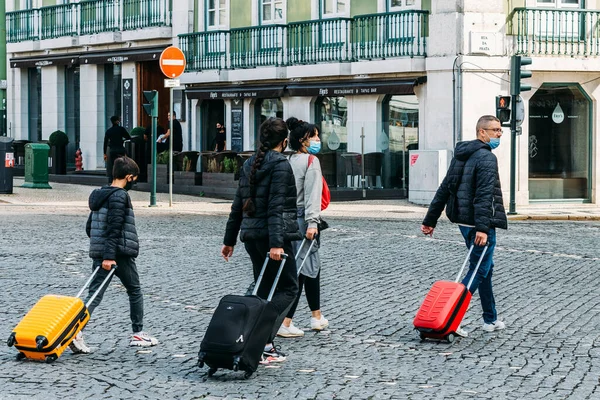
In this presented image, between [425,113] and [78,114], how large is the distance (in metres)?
15.8

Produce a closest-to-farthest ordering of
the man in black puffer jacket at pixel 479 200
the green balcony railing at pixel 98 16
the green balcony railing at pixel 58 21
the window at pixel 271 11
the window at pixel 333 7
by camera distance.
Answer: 1. the man in black puffer jacket at pixel 479 200
2. the window at pixel 333 7
3. the window at pixel 271 11
4. the green balcony railing at pixel 98 16
5. the green balcony railing at pixel 58 21

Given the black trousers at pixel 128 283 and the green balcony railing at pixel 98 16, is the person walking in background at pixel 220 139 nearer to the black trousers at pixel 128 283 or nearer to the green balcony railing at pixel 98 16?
the green balcony railing at pixel 98 16

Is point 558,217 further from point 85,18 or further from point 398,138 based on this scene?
point 85,18

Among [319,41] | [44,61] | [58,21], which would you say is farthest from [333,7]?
[44,61]

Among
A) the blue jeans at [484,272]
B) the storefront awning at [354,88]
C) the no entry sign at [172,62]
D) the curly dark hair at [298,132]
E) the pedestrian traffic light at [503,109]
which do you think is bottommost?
the blue jeans at [484,272]

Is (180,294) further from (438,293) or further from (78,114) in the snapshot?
(78,114)

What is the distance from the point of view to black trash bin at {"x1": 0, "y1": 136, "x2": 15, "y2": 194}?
96.3 ft

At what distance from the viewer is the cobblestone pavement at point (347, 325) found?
333 inches

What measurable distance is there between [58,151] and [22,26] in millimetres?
8438

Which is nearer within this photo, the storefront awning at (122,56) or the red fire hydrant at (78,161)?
the storefront awning at (122,56)

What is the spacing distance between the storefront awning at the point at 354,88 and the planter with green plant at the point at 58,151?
7658 millimetres

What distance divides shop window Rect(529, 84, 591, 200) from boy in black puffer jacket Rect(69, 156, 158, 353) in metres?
21.4

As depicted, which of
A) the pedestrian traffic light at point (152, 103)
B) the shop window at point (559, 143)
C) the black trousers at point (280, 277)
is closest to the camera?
the black trousers at point (280, 277)

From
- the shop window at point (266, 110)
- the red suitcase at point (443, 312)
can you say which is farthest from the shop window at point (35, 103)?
the red suitcase at point (443, 312)
